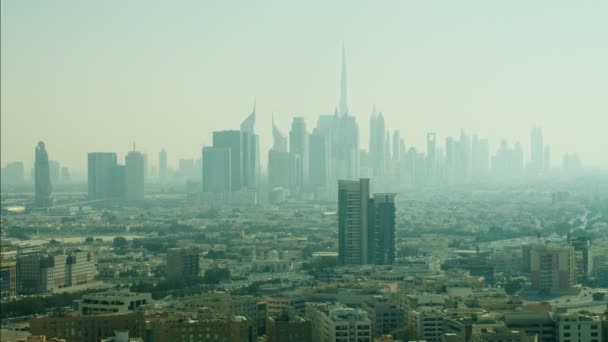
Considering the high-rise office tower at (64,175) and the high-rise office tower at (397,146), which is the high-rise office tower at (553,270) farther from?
the high-rise office tower at (64,175)

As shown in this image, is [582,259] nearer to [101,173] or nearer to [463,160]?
[101,173]

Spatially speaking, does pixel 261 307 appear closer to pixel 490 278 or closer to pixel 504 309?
pixel 504 309

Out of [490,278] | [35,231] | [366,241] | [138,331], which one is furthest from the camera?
[35,231]

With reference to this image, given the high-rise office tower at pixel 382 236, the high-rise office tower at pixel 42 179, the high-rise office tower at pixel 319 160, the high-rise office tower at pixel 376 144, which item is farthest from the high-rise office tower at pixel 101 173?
the high-rise office tower at pixel 382 236

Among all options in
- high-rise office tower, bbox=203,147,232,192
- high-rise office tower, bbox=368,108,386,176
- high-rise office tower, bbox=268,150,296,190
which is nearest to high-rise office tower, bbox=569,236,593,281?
high-rise office tower, bbox=203,147,232,192

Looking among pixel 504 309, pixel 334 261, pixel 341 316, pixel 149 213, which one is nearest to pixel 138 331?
pixel 341 316

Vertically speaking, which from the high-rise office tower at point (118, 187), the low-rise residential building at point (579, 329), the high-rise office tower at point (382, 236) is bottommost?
the low-rise residential building at point (579, 329)
